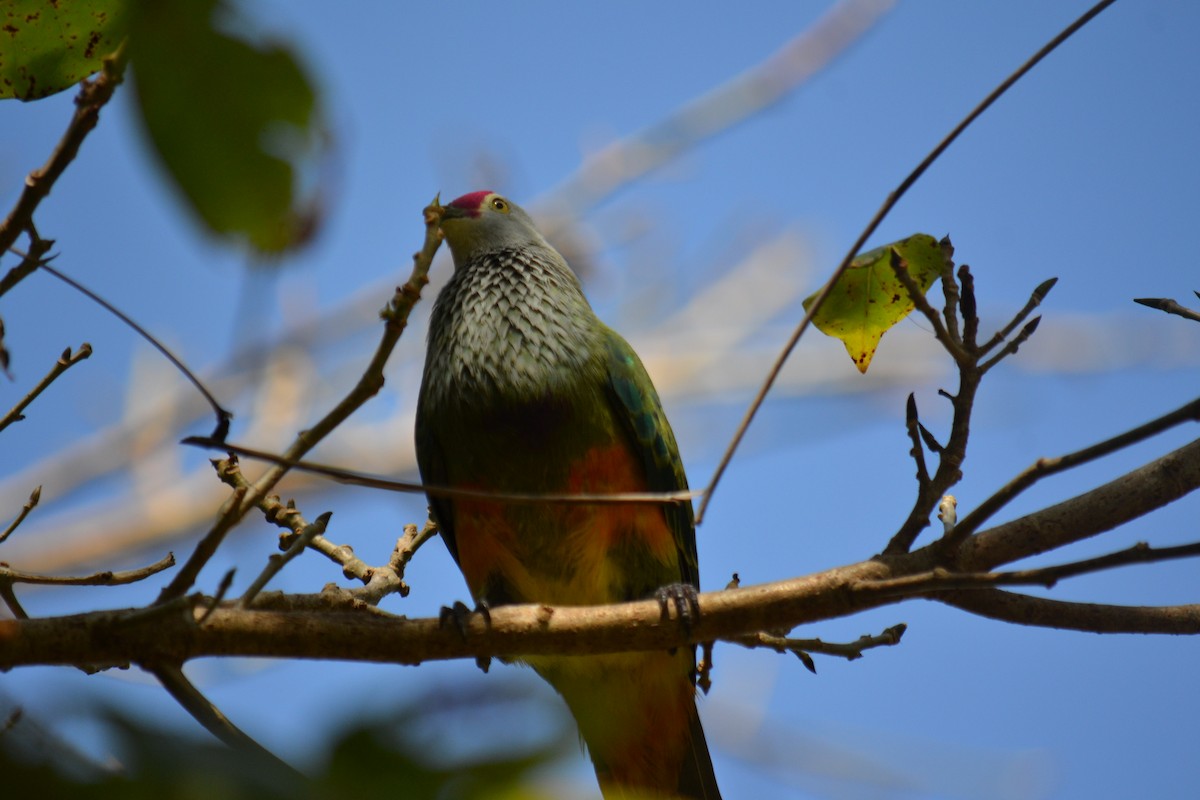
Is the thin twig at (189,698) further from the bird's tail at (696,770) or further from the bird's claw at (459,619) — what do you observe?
the bird's tail at (696,770)

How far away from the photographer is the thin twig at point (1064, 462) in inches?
76.4

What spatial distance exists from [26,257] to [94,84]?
592 millimetres

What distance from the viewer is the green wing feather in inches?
166

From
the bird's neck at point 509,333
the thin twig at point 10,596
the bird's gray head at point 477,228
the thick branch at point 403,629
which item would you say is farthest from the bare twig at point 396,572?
the bird's gray head at point 477,228

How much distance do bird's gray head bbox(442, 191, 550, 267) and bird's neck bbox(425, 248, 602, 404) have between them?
0.30 meters

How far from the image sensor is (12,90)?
6.92ft

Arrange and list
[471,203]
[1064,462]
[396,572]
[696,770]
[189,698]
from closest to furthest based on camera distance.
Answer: [1064,462] → [189,698] → [396,572] → [696,770] → [471,203]

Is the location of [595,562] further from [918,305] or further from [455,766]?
[455,766]

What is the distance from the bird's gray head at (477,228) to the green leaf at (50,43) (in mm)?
2926

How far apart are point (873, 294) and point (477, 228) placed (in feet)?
9.13

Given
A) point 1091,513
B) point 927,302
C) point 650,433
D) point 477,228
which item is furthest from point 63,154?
point 477,228

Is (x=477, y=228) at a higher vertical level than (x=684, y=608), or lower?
higher

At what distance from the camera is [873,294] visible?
2.70 metres

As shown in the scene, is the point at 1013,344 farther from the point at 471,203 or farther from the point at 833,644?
the point at 471,203
